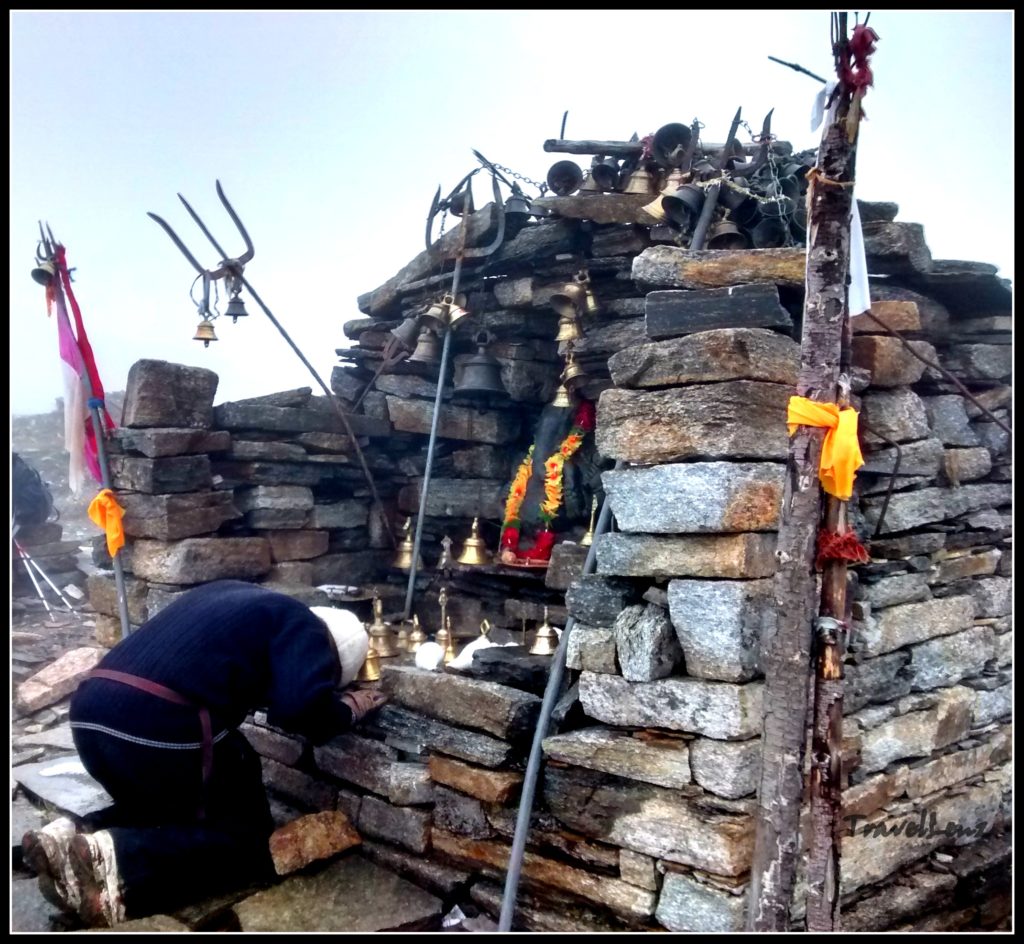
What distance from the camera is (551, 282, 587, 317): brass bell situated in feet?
20.1

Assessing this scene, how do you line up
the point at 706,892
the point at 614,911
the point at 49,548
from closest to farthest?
1. the point at 706,892
2. the point at 614,911
3. the point at 49,548

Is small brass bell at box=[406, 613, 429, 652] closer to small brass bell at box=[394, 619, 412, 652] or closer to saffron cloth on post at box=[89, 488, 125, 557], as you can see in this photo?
small brass bell at box=[394, 619, 412, 652]

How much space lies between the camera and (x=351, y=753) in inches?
200

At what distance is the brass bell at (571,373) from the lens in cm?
620

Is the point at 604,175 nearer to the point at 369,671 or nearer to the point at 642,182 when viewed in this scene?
the point at 642,182

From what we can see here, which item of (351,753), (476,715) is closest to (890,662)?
(476,715)

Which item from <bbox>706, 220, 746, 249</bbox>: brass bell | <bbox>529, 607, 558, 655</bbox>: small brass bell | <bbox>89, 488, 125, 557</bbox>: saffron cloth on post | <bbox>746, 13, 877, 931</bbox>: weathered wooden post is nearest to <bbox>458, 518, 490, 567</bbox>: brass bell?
<bbox>529, 607, 558, 655</bbox>: small brass bell

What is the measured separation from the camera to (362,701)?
5.01 m

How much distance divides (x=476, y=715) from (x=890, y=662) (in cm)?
208

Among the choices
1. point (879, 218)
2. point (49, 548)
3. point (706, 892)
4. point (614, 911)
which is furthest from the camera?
point (49, 548)

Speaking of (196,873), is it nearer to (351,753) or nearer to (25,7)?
(351,753)

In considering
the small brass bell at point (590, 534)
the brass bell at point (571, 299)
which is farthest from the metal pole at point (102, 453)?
the brass bell at point (571, 299)

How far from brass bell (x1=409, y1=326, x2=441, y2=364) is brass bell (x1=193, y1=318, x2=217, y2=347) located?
4.91 feet

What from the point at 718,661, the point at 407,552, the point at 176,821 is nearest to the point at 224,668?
the point at 176,821
